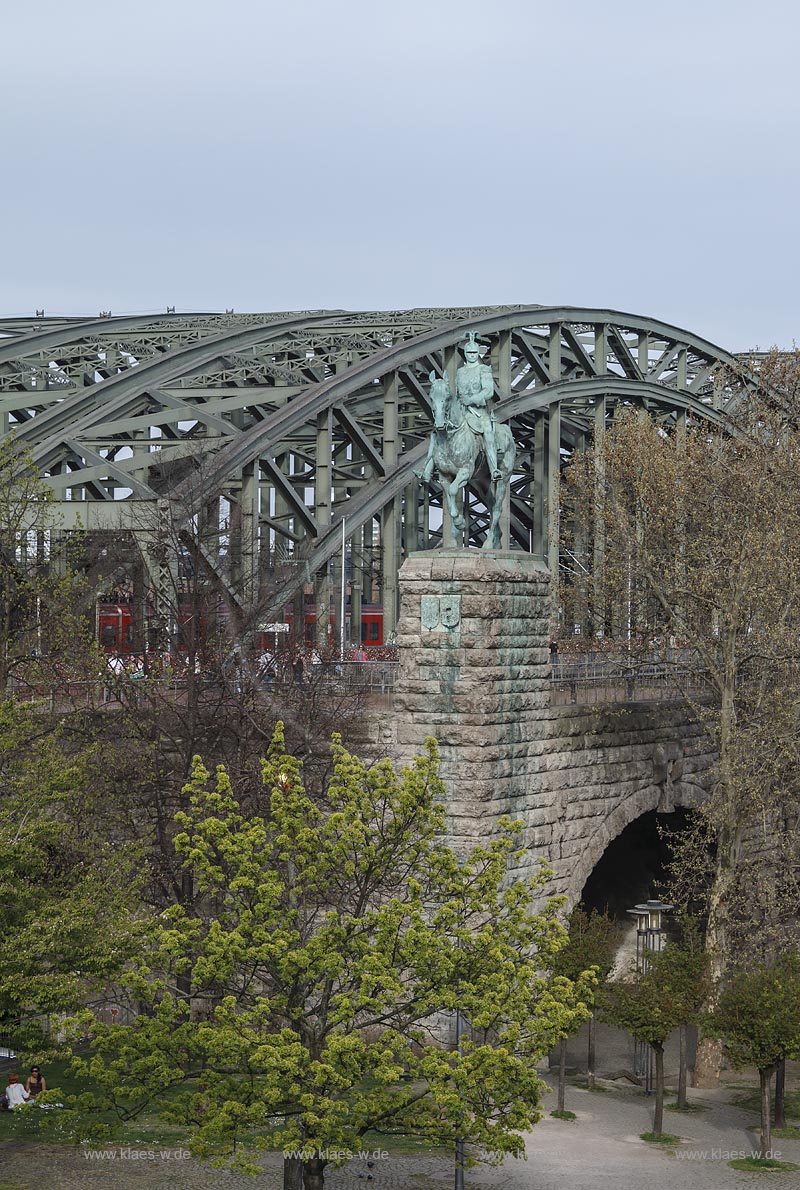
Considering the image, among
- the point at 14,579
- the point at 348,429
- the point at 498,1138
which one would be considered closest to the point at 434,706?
the point at 14,579

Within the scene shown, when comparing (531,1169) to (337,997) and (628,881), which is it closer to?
(337,997)

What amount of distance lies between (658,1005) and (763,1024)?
213 cm

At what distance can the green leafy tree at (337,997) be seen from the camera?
17.0 meters

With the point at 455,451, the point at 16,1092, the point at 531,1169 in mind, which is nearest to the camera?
the point at 531,1169

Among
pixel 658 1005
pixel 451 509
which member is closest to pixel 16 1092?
pixel 658 1005

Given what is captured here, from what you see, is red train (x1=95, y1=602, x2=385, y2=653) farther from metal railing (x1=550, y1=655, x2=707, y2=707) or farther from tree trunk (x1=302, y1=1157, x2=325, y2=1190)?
tree trunk (x1=302, y1=1157, x2=325, y2=1190)

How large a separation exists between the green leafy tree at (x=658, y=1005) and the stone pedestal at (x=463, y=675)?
3.75m

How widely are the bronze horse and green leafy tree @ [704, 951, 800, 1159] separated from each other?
8.57 meters

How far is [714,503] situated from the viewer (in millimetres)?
35156

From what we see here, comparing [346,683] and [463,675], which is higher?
[463,675]

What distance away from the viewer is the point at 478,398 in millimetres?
28250

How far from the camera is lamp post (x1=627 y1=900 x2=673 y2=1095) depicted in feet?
106

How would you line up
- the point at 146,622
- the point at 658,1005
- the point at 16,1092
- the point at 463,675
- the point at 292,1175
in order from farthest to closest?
the point at 146,622 < the point at 463,675 < the point at 658,1005 < the point at 16,1092 < the point at 292,1175

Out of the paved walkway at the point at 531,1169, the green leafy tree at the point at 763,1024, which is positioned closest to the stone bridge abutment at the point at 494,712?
the green leafy tree at the point at 763,1024
